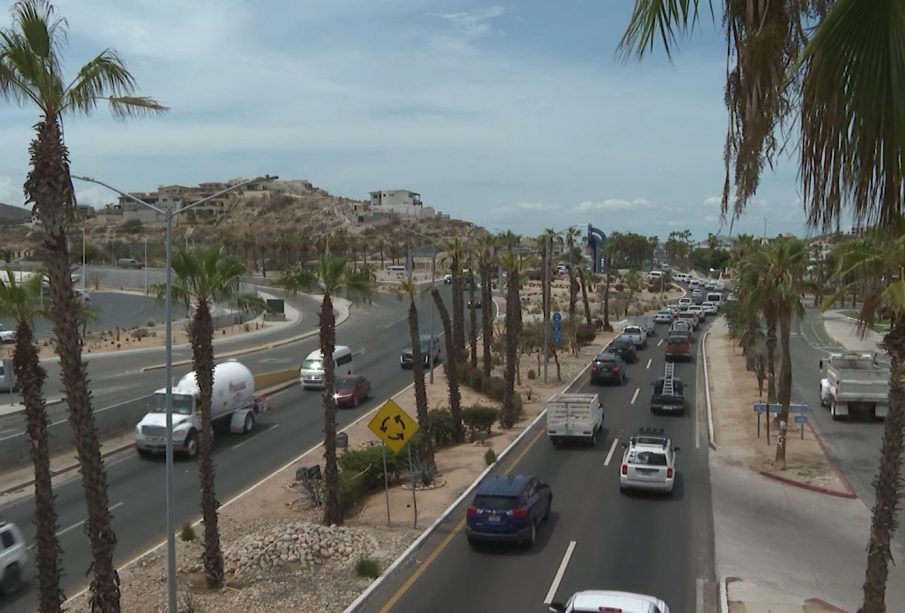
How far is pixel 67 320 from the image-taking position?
40.9 feet

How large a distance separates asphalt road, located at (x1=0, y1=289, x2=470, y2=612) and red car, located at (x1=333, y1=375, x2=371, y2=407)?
1.82ft

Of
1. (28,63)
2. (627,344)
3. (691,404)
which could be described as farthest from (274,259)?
(28,63)

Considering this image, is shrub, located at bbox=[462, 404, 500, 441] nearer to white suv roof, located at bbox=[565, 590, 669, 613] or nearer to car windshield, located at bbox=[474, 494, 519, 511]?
car windshield, located at bbox=[474, 494, 519, 511]

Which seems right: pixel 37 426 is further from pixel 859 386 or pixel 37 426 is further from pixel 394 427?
pixel 859 386

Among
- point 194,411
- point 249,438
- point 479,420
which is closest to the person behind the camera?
point 194,411

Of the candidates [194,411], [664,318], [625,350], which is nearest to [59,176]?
[194,411]

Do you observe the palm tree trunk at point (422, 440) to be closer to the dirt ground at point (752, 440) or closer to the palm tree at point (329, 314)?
the palm tree at point (329, 314)

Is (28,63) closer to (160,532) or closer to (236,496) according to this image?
(160,532)

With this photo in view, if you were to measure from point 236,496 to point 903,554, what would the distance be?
18728 millimetres

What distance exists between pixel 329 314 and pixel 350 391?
18797 millimetres

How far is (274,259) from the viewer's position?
176m

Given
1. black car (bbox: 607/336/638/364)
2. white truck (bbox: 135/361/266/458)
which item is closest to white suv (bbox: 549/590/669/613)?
white truck (bbox: 135/361/266/458)

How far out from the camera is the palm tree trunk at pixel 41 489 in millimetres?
14477

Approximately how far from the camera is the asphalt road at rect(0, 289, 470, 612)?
21933mm
